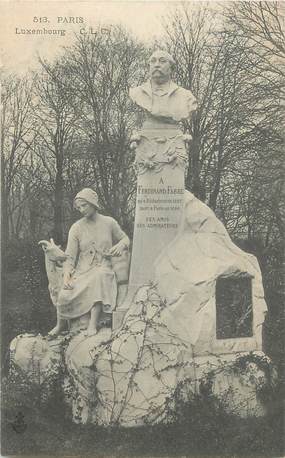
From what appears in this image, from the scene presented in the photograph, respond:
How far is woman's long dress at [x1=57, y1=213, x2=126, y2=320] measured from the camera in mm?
9078

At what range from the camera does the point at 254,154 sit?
14477 mm

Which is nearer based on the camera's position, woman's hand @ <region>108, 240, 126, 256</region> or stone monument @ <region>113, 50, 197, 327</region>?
stone monument @ <region>113, 50, 197, 327</region>

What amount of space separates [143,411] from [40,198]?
764 cm

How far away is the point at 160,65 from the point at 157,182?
1494 mm

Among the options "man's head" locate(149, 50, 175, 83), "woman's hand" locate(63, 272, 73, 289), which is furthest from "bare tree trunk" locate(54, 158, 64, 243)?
"man's head" locate(149, 50, 175, 83)

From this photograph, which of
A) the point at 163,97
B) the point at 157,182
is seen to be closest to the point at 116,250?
the point at 157,182

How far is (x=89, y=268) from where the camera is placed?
365 inches

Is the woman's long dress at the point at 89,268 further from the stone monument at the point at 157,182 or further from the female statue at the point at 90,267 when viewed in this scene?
the stone monument at the point at 157,182

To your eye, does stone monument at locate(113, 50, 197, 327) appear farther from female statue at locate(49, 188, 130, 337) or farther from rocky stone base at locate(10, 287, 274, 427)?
rocky stone base at locate(10, 287, 274, 427)

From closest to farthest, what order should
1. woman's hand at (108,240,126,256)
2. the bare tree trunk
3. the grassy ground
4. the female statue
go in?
the grassy ground, the female statue, woman's hand at (108,240,126,256), the bare tree trunk

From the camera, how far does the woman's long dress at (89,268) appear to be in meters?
9.08

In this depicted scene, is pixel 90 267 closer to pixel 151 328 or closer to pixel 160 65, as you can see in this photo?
pixel 151 328

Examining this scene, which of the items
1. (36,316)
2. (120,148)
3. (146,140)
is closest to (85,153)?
(120,148)

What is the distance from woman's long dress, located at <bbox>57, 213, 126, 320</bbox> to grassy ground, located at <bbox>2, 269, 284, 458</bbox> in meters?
1.27
